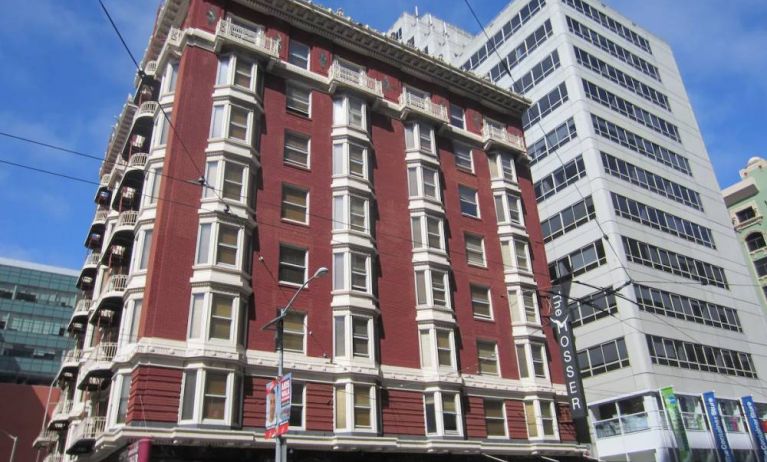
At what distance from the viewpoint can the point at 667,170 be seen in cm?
5612

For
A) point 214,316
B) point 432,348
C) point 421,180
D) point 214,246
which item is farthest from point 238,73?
point 432,348

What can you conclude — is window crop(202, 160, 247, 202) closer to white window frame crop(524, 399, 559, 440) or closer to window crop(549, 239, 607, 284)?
white window frame crop(524, 399, 559, 440)

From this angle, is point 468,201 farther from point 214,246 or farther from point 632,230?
point 214,246

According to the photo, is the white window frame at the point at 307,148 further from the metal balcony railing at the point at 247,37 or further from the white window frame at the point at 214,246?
the white window frame at the point at 214,246

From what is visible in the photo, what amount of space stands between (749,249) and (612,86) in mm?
35514

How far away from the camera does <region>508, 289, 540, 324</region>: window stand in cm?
3641

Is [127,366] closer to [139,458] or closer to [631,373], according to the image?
[139,458]

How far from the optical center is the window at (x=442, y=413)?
30281 millimetres

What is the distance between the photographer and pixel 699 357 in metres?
46.4

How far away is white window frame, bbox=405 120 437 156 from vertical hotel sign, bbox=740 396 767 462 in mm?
31091

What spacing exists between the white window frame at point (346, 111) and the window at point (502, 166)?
9.94m

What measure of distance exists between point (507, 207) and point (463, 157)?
438 centimetres

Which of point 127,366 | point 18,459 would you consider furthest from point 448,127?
point 18,459

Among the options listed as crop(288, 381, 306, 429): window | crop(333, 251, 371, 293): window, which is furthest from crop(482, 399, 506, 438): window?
crop(288, 381, 306, 429): window
